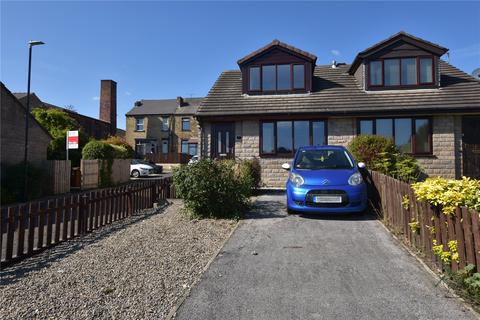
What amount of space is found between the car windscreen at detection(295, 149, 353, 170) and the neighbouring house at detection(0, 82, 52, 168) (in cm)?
1253

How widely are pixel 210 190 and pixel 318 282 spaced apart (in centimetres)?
410

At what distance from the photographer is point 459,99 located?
12883 mm

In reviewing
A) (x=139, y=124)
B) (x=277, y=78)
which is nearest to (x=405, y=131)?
(x=277, y=78)

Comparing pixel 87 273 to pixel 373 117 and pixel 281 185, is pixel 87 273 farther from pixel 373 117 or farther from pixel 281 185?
pixel 373 117

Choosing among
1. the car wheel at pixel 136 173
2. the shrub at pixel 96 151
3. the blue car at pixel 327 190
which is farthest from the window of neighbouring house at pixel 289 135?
the car wheel at pixel 136 173

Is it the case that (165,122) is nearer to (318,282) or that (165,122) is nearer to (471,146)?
(471,146)

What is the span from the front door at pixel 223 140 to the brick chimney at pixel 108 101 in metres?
29.1

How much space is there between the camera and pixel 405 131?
13414 mm

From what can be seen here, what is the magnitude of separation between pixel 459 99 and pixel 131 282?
1470 centimetres

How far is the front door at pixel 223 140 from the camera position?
14508 millimetres

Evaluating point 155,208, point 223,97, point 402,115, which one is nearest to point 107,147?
point 223,97

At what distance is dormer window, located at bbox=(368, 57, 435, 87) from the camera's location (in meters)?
13.7

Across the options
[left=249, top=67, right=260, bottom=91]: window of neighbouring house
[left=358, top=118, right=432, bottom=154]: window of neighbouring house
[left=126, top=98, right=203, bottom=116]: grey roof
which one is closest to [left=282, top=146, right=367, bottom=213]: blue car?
[left=358, top=118, right=432, bottom=154]: window of neighbouring house

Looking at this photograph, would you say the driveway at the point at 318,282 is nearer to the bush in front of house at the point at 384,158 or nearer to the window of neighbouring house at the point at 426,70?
the bush in front of house at the point at 384,158
